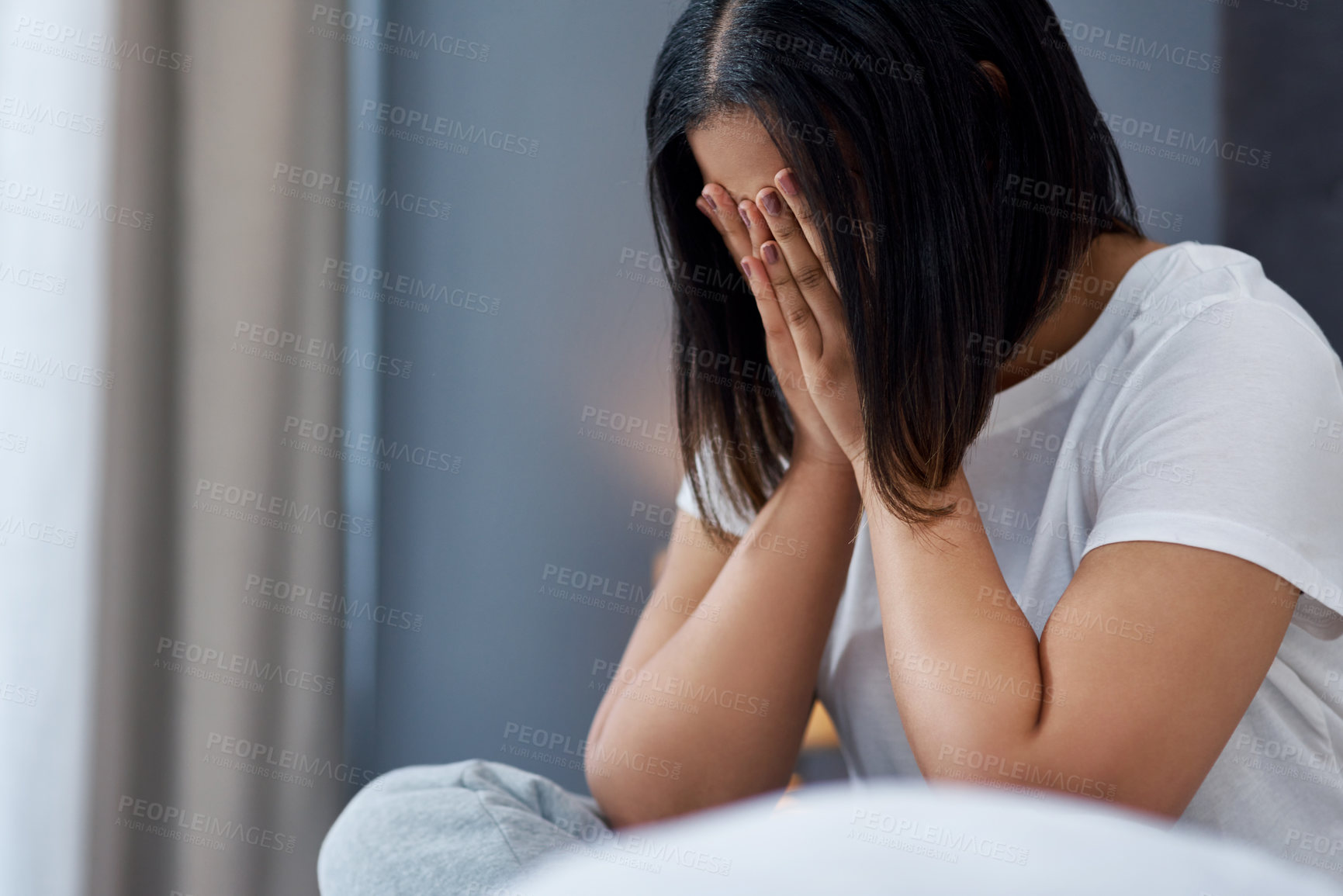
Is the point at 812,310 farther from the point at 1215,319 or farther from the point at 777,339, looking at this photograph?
the point at 1215,319

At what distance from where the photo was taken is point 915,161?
69 centimetres

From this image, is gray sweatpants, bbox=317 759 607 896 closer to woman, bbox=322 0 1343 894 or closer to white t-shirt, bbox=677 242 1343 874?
woman, bbox=322 0 1343 894

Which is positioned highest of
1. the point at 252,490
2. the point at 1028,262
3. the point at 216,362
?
the point at 1028,262

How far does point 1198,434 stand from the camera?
0.63 metres

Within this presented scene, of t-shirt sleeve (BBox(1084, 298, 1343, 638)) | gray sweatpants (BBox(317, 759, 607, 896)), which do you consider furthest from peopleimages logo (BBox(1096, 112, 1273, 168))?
gray sweatpants (BBox(317, 759, 607, 896))

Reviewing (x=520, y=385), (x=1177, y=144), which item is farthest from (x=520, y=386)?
(x=1177, y=144)

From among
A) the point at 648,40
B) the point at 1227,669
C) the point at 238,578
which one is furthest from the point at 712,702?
the point at 648,40

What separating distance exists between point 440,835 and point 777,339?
0.48 meters

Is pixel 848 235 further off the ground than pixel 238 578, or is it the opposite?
pixel 848 235

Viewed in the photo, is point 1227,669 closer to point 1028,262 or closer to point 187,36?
point 1028,262

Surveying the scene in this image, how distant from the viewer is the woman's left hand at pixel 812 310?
75 cm

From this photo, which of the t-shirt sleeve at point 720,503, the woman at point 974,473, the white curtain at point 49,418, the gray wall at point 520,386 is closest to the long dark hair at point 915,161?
the woman at point 974,473

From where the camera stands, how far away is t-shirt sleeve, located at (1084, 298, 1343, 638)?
600 mm

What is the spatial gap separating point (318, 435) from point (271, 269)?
27cm
